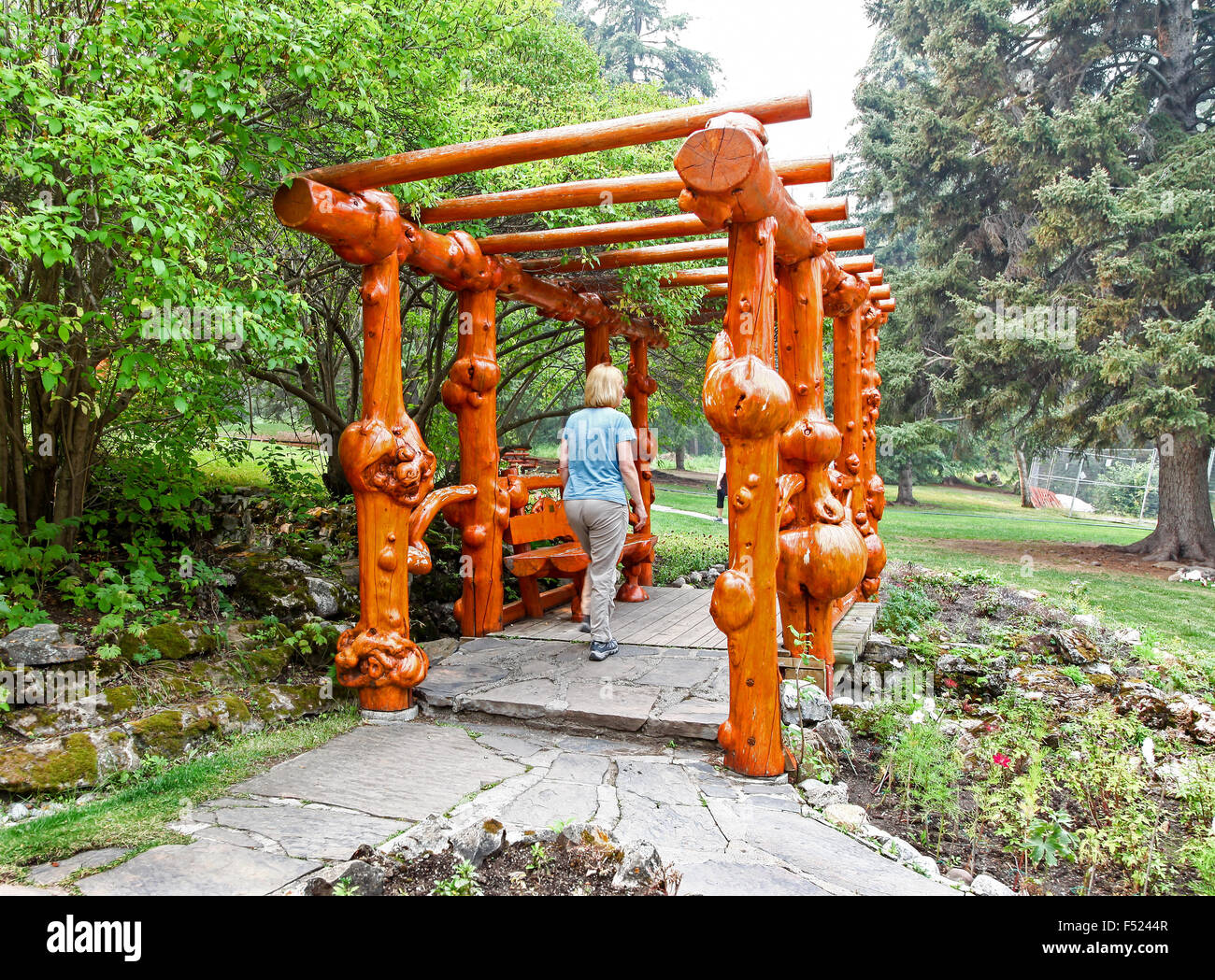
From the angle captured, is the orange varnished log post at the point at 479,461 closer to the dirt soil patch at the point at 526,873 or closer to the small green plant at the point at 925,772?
the small green plant at the point at 925,772

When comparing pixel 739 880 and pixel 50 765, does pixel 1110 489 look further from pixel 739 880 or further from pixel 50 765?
pixel 50 765

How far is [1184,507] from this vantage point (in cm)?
1415

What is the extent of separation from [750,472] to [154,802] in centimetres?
296

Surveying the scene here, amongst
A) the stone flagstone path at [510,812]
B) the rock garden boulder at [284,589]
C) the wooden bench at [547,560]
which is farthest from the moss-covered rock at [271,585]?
the stone flagstone path at [510,812]

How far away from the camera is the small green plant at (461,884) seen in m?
2.49

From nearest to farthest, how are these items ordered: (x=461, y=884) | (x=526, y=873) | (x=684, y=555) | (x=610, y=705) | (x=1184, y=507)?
(x=461, y=884)
(x=526, y=873)
(x=610, y=705)
(x=684, y=555)
(x=1184, y=507)

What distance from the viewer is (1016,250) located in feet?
54.5

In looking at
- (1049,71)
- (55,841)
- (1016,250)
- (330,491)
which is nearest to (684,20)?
(1049,71)

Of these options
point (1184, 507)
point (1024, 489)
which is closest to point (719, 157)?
point (1184, 507)

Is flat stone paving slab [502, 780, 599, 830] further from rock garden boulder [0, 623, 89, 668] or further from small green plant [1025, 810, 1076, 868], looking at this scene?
rock garden boulder [0, 623, 89, 668]

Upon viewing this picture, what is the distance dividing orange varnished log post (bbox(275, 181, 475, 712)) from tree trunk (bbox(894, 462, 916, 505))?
968 inches

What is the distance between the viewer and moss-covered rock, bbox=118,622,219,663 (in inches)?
177

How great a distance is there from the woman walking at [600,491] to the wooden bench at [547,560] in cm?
38

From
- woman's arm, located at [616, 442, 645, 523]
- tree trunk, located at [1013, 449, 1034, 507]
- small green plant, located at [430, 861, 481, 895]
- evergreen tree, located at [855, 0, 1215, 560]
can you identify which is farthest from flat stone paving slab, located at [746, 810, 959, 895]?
tree trunk, located at [1013, 449, 1034, 507]
